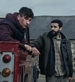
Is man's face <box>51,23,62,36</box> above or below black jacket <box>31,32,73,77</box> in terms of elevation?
above

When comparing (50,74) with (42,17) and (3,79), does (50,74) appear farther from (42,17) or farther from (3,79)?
(42,17)

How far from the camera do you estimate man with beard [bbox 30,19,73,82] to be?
22.9 ft

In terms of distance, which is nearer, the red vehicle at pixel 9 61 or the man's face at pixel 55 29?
the red vehicle at pixel 9 61

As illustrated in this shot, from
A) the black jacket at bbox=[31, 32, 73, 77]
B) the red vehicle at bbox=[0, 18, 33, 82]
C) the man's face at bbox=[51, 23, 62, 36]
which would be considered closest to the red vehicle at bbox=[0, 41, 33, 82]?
the red vehicle at bbox=[0, 18, 33, 82]

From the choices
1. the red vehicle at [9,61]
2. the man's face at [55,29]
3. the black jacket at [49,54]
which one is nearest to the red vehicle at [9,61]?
the red vehicle at [9,61]

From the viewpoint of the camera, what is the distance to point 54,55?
276 inches

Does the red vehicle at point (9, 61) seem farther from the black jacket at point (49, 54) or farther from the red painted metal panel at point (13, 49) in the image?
the black jacket at point (49, 54)

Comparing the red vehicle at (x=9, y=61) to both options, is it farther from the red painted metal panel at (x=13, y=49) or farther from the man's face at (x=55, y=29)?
the man's face at (x=55, y=29)

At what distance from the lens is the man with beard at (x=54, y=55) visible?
697 cm

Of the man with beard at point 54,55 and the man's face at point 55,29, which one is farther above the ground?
the man's face at point 55,29

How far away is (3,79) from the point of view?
14.6 feet

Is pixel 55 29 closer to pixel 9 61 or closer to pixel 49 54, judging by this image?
pixel 49 54

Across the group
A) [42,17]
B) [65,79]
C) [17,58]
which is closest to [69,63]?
[65,79]

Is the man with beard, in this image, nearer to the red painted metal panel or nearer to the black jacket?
the black jacket
